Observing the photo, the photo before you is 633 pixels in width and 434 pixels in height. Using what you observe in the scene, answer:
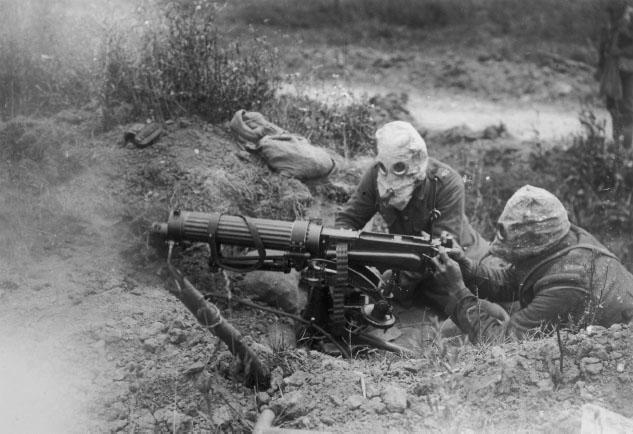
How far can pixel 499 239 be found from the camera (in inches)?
201

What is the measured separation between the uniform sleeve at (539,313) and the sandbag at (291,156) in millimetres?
2118

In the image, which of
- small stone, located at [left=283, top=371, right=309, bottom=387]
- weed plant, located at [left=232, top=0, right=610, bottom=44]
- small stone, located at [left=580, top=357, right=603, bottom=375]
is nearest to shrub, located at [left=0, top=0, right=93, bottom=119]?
small stone, located at [left=283, top=371, right=309, bottom=387]

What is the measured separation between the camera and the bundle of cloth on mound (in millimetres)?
6617

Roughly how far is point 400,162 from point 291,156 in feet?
4.45

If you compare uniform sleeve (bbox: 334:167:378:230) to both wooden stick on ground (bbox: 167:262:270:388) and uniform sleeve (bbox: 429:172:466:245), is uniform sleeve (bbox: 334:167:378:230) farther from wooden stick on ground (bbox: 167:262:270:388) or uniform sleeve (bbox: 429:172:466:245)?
wooden stick on ground (bbox: 167:262:270:388)

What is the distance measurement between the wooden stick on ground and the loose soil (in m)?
0.08

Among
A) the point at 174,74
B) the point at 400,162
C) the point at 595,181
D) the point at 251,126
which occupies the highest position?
the point at 174,74

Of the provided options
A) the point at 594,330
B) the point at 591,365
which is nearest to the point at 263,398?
the point at 591,365

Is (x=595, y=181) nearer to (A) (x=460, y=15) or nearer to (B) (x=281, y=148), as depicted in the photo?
(B) (x=281, y=148)

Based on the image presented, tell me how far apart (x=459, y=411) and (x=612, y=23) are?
6.55m

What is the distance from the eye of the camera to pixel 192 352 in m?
4.56

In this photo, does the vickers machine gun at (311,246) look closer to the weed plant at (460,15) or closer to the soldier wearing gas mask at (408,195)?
the soldier wearing gas mask at (408,195)

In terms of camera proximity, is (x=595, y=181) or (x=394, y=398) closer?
(x=394, y=398)

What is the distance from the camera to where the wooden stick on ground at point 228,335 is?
4.36 metres
